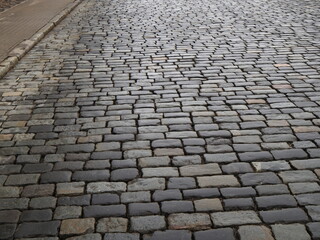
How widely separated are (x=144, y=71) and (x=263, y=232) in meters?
4.19

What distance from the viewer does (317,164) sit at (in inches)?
143

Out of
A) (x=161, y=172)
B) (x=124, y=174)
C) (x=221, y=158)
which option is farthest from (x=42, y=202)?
(x=221, y=158)

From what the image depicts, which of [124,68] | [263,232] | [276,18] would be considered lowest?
[276,18]

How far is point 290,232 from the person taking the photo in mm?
2777

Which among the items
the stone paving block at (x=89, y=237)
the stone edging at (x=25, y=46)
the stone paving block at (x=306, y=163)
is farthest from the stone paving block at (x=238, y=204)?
the stone edging at (x=25, y=46)

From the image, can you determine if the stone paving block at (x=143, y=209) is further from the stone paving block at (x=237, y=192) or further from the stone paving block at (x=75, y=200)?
the stone paving block at (x=237, y=192)

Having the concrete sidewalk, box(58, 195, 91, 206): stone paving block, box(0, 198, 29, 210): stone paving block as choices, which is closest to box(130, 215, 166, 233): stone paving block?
box(58, 195, 91, 206): stone paving block

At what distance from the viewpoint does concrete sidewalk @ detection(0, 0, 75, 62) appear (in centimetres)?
869

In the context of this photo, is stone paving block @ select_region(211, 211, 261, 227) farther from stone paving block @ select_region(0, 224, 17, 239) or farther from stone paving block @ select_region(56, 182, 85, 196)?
stone paving block @ select_region(0, 224, 17, 239)

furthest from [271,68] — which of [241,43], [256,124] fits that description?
[256,124]

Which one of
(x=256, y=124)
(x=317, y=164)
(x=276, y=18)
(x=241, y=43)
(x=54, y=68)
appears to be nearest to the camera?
(x=317, y=164)

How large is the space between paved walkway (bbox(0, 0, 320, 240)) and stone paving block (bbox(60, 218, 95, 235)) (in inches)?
0.4

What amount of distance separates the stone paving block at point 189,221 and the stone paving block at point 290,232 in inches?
19.3

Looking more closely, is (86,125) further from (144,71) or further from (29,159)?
(144,71)
